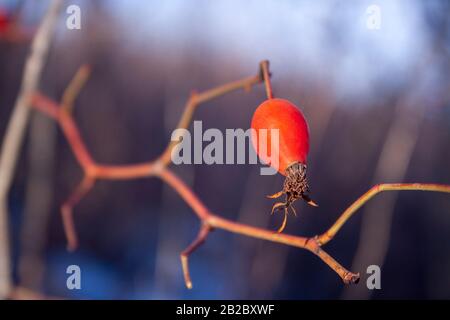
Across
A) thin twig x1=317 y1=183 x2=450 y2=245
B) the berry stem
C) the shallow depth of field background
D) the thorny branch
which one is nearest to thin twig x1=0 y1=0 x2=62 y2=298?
the thorny branch

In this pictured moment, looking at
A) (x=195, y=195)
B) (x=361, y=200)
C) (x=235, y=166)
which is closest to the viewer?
(x=361, y=200)

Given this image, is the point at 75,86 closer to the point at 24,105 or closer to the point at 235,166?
the point at 24,105

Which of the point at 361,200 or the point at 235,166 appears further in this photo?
the point at 235,166

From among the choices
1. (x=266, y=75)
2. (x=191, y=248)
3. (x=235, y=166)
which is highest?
(x=235, y=166)

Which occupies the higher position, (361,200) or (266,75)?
(266,75)

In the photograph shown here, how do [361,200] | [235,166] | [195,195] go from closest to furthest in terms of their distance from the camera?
[361,200]
[195,195]
[235,166]

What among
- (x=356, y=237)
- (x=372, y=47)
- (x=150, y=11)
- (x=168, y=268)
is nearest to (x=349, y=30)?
(x=372, y=47)

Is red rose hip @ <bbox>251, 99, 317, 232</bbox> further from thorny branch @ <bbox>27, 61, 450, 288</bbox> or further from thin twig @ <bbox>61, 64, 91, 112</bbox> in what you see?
thin twig @ <bbox>61, 64, 91, 112</bbox>

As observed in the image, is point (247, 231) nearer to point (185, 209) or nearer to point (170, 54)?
point (185, 209)

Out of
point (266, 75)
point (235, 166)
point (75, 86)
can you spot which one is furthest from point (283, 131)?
point (235, 166)
